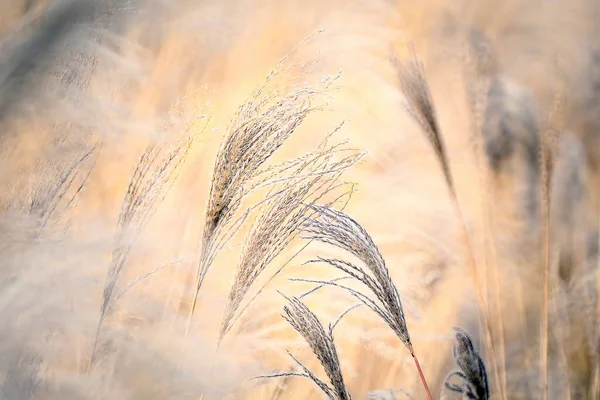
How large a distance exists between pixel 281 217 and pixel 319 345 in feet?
1.18

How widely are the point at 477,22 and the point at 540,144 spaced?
422 mm

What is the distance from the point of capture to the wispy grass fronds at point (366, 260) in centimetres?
149

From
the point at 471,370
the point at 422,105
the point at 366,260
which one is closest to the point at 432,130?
the point at 422,105

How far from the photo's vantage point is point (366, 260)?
151cm

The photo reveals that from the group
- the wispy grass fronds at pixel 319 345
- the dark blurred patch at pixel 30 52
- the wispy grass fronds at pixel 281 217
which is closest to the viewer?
the wispy grass fronds at pixel 319 345

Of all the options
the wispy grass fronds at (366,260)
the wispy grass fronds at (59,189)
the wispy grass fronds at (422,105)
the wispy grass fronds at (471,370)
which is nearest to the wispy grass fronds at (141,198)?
the wispy grass fronds at (59,189)

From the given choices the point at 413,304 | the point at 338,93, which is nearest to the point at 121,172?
the point at 338,93

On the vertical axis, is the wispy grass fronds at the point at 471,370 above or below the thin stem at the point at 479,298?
below

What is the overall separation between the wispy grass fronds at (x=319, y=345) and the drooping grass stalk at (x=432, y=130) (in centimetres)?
43

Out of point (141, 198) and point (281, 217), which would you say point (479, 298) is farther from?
point (141, 198)

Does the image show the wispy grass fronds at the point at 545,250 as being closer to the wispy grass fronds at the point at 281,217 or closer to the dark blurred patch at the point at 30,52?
the wispy grass fronds at the point at 281,217

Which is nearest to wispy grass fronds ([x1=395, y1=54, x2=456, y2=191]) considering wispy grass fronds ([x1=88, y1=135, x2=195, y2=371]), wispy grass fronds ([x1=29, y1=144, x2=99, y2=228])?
wispy grass fronds ([x1=88, y1=135, x2=195, y2=371])

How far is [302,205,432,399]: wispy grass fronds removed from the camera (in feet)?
4.89

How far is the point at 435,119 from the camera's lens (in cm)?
172
